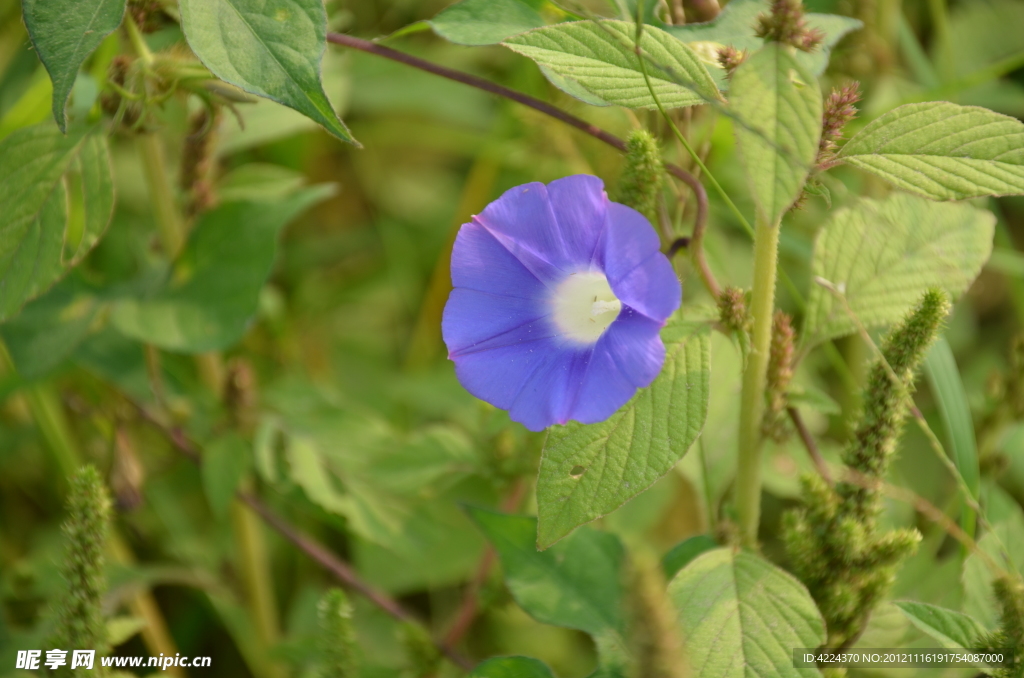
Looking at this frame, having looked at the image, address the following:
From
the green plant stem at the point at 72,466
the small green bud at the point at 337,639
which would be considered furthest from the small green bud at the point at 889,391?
the green plant stem at the point at 72,466

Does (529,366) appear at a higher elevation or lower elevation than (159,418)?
higher

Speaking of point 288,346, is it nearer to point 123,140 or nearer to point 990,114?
point 123,140

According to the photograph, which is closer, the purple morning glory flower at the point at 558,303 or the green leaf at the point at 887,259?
the purple morning glory flower at the point at 558,303

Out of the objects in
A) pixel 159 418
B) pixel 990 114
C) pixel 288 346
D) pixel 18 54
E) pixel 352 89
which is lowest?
pixel 288 346

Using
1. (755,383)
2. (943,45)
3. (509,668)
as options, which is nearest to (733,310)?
(755,383)

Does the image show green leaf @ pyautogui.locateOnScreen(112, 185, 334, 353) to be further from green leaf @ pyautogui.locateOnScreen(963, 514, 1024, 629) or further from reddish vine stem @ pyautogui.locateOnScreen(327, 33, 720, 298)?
green leaf @ pyautogui.locateOnScreen(963, 514, 1024, 629)

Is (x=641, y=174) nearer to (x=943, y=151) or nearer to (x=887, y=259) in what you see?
(x=943, y=151)

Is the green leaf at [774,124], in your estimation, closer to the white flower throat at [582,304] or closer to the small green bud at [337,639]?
the white flower throat at [582,304]

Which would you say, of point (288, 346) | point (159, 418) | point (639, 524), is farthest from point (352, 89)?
point (639, 524)
